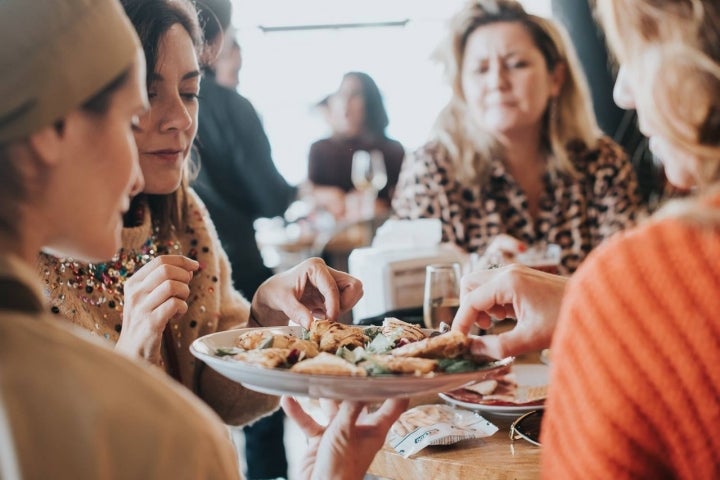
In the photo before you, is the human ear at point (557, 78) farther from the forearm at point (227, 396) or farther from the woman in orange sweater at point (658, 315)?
the woman in orange sweater at point (658, 315)

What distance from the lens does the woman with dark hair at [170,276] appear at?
1181 millimetres

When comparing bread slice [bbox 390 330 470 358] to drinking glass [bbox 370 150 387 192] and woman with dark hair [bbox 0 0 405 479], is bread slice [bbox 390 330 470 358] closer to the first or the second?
woman with dark hair [bbox 0 0 405 479]

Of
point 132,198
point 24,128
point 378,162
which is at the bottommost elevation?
point 378,162

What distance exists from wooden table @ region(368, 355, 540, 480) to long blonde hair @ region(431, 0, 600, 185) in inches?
63.2

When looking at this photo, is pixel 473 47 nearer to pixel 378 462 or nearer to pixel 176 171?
pixel 176 171

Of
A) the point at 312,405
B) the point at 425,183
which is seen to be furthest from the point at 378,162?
the point at 312,405

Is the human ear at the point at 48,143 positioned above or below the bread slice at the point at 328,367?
above

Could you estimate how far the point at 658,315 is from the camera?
0.72 m

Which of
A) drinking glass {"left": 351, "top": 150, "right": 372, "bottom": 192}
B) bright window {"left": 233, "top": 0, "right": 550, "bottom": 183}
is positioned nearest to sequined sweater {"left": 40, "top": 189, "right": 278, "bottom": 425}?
drinking glass {"left": 351, "top": 150, "right": 372, "bottom": 192}

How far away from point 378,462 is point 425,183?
161 centimetres

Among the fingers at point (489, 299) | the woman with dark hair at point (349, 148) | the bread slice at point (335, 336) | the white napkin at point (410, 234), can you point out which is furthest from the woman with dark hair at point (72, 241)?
the woman with dark hair at point (349, 148)

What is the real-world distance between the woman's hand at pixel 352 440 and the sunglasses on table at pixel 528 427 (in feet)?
0.71

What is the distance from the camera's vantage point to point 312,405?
1.33m

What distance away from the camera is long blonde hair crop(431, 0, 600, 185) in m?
2.61
